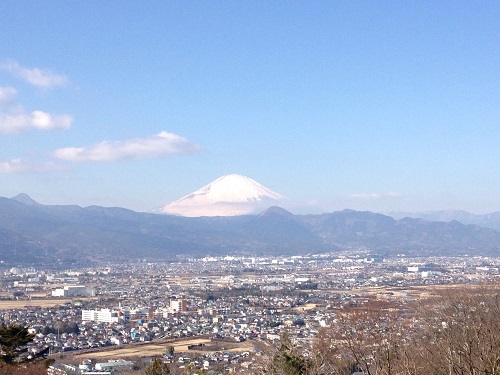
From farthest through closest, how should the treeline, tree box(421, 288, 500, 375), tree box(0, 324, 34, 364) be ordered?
1. tree box(0, 324, 34, 364)
2. the treeline
3. tree box(421, 288, 500, 375)

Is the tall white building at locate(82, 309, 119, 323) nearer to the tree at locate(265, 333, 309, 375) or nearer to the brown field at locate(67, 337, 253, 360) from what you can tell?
the brown field at locate(67, 337, 253, 360)

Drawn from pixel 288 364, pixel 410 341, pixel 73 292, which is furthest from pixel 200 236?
pixel 410 341

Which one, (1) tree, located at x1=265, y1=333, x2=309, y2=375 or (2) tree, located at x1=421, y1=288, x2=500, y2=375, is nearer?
(2) tree, located at x1=421, y1=288, x2=500, y2=375

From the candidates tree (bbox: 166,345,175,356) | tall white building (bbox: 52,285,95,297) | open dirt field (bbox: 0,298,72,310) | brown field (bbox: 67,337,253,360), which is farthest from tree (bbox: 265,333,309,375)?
tall white building (bbox: 52,285,95,297)

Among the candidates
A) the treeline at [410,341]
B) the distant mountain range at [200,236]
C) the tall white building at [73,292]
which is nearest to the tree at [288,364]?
the treeline at [410,341]

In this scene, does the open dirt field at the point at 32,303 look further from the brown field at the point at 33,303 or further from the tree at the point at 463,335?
the tree at the point at 463,335

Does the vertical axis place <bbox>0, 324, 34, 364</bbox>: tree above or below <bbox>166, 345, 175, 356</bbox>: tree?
above

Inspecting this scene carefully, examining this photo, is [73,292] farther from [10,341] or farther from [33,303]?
[10,341]

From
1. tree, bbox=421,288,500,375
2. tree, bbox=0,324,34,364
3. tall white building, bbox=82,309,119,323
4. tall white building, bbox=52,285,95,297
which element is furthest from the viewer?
tall white building, bbox=52,285,95,297
